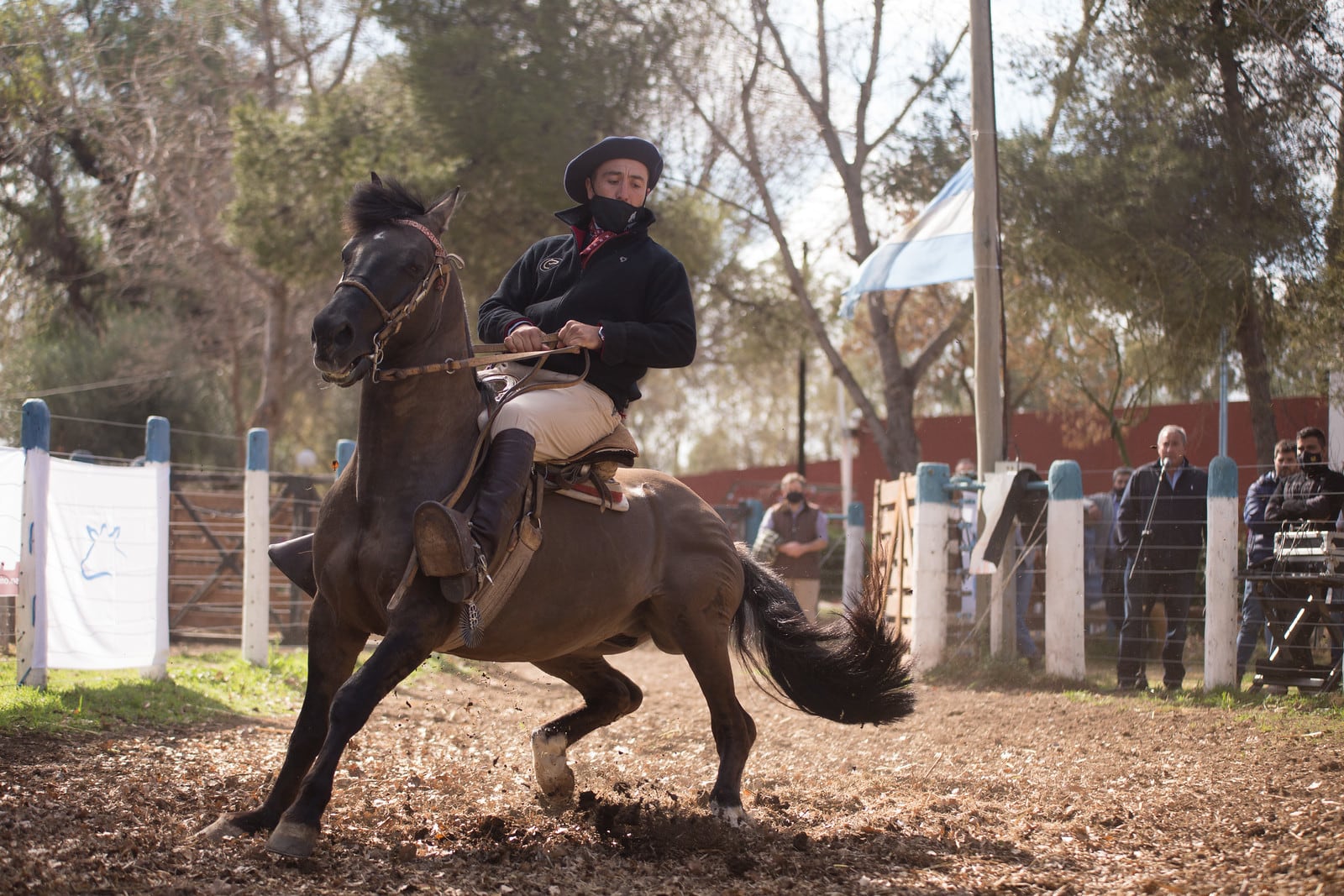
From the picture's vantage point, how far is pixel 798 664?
6203mm

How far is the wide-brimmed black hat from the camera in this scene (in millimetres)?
5574

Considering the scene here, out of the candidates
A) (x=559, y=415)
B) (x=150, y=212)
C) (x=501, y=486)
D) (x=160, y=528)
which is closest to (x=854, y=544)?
(x=160, y=528)

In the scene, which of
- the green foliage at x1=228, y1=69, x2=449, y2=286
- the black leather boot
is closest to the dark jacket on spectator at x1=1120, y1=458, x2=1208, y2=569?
the black leather boot

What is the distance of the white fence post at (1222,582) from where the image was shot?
9.51 meters

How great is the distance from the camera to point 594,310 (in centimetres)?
544

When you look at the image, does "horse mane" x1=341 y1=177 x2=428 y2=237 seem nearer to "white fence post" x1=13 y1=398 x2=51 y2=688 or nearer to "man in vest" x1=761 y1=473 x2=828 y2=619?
"white fence post" x1=13 y1=398 x2=51 y2=688

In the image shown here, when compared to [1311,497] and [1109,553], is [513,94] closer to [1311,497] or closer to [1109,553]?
[1109,553]

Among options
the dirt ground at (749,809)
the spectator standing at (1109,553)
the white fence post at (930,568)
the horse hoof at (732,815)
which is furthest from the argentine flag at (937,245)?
the horse hoof at (732,815)

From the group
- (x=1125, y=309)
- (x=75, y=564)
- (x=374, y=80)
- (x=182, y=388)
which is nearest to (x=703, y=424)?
(x=182, y=388)

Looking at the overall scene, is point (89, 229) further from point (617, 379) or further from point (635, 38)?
point (617, 379)

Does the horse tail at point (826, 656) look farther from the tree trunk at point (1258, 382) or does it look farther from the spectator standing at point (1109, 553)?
the tree trunk at point (1258, 382)

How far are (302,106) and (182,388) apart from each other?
10.0m

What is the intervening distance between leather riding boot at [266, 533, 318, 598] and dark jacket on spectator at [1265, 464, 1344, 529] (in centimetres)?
733

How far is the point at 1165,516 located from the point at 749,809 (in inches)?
240
